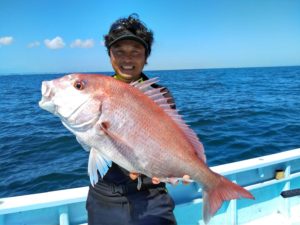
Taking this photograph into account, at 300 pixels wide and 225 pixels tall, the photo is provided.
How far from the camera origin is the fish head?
2096 millimetres

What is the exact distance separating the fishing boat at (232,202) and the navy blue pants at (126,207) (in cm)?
67

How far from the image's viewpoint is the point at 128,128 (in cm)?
216

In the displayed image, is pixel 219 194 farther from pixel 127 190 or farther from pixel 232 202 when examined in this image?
pixel 232 202

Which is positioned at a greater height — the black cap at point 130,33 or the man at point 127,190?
the black cap at point 130,33

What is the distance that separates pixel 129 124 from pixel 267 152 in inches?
333

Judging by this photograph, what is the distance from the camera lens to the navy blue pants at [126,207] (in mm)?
2773

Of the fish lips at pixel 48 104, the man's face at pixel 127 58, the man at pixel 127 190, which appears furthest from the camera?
the man's face at pixel 127 58

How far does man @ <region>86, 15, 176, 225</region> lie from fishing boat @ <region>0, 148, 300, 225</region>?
73 cm

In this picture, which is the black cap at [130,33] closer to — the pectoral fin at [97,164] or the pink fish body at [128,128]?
the pink fish body at [128,128]

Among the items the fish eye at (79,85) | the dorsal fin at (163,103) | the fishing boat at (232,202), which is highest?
the fish eye at (79,85)

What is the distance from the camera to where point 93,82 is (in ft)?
7.20

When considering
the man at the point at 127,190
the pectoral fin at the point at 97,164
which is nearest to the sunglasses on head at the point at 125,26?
the man at the point at 127,190

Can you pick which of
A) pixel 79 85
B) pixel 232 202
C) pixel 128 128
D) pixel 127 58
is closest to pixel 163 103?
pixel 128 128

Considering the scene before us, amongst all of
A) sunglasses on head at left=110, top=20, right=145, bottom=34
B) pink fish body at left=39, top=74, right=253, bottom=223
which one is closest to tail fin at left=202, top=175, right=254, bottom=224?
pink fish body at left=39, top=74, right=253, bottom=223
